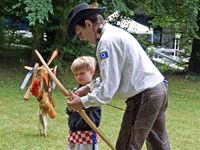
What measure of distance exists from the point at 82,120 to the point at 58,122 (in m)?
3.36

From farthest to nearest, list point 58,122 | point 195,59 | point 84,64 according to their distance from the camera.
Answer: point 195,59 < point 58,122 < point 84,64

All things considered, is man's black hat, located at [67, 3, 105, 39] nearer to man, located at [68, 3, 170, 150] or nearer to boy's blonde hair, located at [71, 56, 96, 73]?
man, located at [68, 3, 170, 150]

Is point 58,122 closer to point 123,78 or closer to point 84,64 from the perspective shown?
point 84,64

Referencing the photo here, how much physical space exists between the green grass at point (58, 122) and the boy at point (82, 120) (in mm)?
1713

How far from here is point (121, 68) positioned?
142 inches

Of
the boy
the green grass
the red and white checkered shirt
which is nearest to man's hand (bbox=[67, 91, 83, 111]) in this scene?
the boy

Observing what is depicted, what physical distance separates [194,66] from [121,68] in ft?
40.7

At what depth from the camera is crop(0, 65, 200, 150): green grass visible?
6293mm

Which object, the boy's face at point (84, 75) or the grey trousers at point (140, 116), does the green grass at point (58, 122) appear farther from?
the grey trousers at point (140, 116)

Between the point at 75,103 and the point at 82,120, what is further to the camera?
the point at 82,120

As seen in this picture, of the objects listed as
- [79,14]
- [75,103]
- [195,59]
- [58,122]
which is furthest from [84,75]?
[195,59]

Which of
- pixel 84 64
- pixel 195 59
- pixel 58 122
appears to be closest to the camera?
pixel 84 64

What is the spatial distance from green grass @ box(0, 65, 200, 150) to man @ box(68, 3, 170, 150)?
227cm

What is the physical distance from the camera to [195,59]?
1562cm
